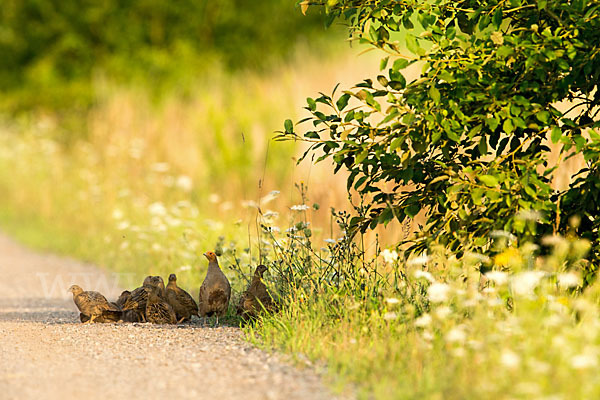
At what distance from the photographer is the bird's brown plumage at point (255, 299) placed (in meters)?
6.26

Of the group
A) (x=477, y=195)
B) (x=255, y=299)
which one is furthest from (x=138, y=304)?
(x=477, y=195)

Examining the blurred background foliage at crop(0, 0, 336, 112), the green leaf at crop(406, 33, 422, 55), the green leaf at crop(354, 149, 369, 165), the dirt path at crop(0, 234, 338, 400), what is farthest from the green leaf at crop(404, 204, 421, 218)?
the blurred background foliage at crop(0, 0, 336, 112)

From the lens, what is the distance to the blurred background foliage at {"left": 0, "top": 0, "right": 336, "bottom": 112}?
870 inches

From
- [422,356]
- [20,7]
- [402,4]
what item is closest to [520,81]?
[402,4]

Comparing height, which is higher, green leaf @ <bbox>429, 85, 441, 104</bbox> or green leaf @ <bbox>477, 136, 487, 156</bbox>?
green leaf @ <bbox>429, 85, 441, 104</bbox>

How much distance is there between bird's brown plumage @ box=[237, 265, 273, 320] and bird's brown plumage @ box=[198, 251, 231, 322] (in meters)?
0.14

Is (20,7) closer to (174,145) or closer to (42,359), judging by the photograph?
(174,145)

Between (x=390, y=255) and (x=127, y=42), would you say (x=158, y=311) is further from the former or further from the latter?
(x=127, y=42)

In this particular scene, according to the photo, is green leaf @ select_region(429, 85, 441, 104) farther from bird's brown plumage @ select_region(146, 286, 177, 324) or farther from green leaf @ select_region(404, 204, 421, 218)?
bird's brown plumage @ select_region(146, 286, 177, 324)

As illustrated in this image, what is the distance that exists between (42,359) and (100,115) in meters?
10.9

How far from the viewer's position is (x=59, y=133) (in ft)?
59.0

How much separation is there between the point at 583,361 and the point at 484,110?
7.28 feet

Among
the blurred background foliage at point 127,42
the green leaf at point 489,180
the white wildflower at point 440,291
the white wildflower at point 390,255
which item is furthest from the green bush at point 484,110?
the blurred background foliage at point 127,42

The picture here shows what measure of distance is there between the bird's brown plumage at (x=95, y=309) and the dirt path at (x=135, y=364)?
0.12 metres
